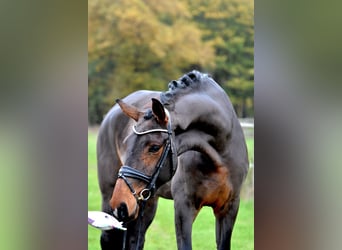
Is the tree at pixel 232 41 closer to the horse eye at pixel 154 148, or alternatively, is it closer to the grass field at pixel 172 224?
the grass field at pixel 172 224

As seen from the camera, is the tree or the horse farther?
the tree

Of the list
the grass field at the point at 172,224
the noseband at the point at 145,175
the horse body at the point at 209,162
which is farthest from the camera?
the grass field at the point at 172,224

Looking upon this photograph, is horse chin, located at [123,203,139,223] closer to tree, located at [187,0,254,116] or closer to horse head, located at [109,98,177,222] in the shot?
horse head, located at [109,98,177,222]

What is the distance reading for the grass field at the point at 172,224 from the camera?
298cm

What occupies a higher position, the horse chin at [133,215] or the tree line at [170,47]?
the tree line at [170,47]

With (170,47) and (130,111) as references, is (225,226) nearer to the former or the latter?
(130,111)

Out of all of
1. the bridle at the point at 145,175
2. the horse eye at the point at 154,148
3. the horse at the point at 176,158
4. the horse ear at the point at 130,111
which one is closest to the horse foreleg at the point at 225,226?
the horse at the point at 176,158

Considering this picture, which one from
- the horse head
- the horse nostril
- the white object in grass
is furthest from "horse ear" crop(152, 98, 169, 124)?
the white object in grass

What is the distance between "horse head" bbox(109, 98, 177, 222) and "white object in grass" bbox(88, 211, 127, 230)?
0.17 metres

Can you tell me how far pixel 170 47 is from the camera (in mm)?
3014

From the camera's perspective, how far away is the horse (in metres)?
2.71

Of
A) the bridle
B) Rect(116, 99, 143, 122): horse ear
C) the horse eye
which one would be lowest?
the bridle

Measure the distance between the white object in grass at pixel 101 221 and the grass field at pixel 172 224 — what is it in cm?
3

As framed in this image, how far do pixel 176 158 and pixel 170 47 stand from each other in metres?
0.59
